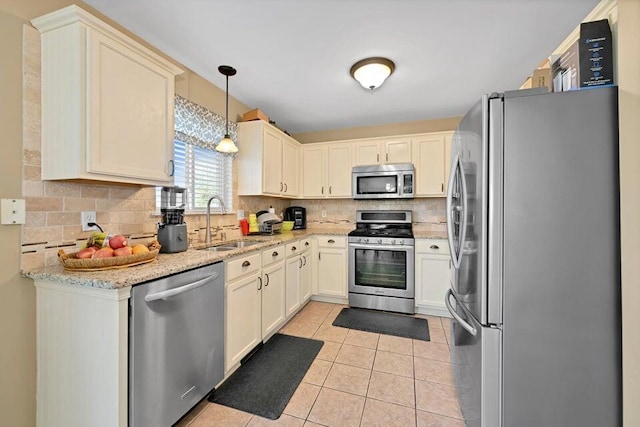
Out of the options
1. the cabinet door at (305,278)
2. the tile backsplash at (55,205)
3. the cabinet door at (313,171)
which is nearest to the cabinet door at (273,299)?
the cabinet door at (305,278)

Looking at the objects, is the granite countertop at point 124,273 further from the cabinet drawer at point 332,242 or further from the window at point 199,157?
the cabinet drawer at point 332,242

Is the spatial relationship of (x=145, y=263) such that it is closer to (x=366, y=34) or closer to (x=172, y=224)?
(x=172, y=224)

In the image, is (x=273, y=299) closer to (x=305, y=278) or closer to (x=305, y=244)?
(x=305, y=278)

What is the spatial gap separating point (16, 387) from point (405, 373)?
2.29 metres

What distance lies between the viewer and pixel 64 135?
4.37ft

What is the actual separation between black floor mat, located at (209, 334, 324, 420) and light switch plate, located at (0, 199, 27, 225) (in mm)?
1473

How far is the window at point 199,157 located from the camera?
224 centimetres

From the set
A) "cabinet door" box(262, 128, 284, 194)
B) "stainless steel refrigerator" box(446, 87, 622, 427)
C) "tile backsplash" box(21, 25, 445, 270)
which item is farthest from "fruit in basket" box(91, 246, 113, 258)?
"stainless steel refrigerator" box(446, 87, 622, 427)

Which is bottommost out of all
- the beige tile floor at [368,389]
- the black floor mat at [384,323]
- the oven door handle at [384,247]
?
the beige tile floor at [368,389]

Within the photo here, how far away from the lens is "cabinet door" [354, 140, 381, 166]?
11.6ft

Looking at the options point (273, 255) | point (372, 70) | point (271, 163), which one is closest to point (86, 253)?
point (273, 255)

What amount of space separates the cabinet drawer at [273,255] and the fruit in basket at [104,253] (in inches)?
43.1

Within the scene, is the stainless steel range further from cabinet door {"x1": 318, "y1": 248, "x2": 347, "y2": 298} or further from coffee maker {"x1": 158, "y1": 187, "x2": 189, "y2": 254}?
coffee maker {"x1": 158, "y1": 187, "x2": 189, "y2": 254}

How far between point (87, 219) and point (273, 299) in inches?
59.2
